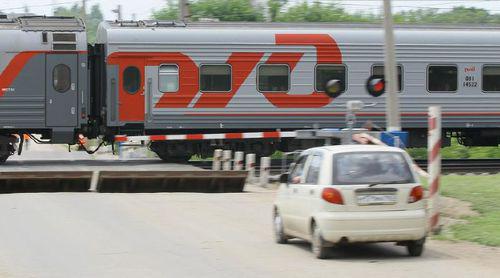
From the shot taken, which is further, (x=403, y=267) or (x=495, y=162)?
(x=495, y=162)

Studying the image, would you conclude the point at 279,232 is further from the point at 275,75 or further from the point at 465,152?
the point at 465,152

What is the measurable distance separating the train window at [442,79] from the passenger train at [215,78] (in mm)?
29

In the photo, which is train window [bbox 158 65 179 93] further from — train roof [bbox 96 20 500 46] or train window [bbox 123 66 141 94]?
train roof [bbox 96 20 500 46]

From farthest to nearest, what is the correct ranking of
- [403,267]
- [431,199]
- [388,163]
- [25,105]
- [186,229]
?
[25,105]
[186,229]
[431,199]
[388,163]
[403,267]

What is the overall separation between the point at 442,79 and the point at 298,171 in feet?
53.1

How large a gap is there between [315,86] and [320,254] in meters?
16.1

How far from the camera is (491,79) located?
28703 millimetres

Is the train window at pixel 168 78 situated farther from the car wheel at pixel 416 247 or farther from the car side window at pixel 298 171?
the car wheel at pixel 416 247

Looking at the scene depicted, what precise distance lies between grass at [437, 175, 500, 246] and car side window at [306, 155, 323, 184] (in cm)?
243


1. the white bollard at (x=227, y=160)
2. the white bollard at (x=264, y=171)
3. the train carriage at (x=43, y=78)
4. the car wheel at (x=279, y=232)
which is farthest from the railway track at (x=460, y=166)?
the car wheel at (x=279, y=232)

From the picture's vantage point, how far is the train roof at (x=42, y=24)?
27.2 m

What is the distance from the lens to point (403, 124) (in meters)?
28.3

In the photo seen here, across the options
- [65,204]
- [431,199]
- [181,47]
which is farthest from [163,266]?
[181,47]

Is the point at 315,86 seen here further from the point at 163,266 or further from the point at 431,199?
the point at 163,266
